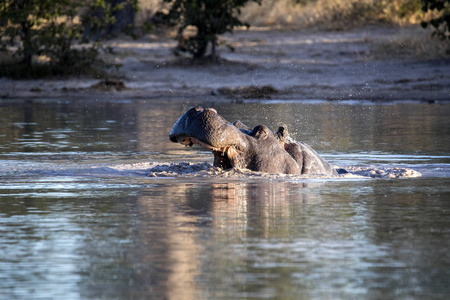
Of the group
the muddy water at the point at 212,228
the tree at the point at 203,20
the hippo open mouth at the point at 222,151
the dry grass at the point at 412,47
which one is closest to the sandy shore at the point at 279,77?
the dry grass at the point at 412,47

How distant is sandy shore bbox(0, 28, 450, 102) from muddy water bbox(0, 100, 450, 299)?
29.4 feet

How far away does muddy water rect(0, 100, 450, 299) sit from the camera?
503 cm

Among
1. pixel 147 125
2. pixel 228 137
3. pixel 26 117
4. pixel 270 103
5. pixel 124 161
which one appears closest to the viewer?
pixel 228 137

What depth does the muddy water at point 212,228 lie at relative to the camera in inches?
198

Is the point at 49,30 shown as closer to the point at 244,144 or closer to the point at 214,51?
the point at 214,51

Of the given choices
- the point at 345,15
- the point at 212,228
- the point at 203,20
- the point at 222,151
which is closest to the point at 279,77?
the point at 203,20

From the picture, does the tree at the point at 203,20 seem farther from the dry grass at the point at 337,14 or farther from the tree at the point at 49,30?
the dry grass at the point at 337,14

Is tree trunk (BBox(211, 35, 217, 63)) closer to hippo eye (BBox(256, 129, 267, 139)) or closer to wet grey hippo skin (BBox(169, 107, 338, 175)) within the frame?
wet grey hippo skin (BBox(169, 107, 338, 175))

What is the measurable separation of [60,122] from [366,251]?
1071 cm

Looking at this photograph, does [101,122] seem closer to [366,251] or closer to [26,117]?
[26,117]

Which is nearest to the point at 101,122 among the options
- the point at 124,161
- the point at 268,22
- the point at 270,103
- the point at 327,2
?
the point at 270,103

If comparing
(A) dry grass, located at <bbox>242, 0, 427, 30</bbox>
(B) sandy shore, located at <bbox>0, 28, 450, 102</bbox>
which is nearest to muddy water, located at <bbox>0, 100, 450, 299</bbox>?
(B) sandy shore, located at <bbox>0, 28, 450, 102</bbox>

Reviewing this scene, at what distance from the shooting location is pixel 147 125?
51.0ft

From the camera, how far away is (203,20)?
2344cm
